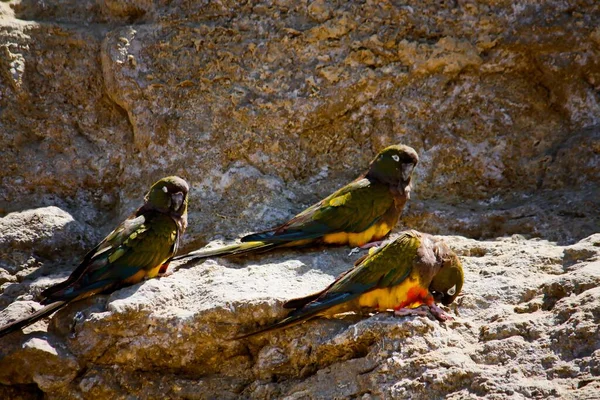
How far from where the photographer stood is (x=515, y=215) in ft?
17.0

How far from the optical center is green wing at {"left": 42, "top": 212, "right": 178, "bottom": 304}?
4.45 meters

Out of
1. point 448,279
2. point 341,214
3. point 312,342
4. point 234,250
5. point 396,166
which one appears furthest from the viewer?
point 396,166

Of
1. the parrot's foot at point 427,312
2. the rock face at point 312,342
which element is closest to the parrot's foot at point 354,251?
the rock face at point 312,342

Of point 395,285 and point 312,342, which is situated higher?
point 395,285

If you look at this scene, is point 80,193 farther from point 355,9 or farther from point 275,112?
point 355,9

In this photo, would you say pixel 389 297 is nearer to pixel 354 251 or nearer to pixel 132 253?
pixel 354 251

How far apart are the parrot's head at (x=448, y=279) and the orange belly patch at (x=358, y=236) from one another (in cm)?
84

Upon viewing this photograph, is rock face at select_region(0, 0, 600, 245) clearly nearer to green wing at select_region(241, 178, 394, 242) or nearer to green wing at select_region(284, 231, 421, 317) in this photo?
green wing at select_region(241, 178, 394, 242)

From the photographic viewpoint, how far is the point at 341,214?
5.02 meters

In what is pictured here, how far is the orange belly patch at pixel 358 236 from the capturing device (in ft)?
16.6

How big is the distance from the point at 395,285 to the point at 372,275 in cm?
13

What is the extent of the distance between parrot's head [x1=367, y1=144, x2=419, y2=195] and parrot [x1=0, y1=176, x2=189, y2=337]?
1.29 meters

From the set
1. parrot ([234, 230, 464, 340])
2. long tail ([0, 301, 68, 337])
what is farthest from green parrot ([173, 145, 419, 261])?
long tail ([0, 301, 68, 337])

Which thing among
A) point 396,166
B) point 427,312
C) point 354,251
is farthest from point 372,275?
point 396,166
